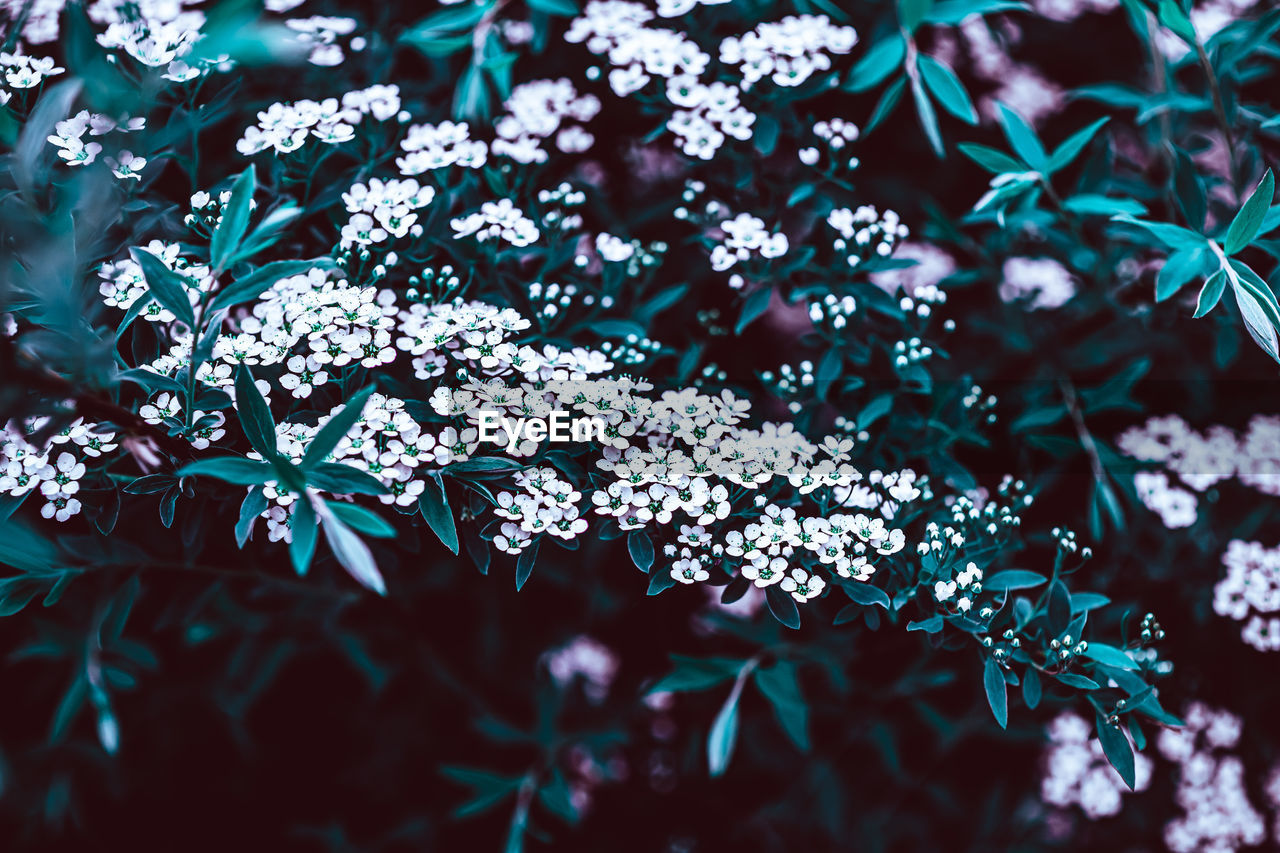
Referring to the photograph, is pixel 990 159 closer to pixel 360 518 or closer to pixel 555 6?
pixel 555 6

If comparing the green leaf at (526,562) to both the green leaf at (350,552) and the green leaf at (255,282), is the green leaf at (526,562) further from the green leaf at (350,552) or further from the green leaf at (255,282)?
the green leaf at (255,282)

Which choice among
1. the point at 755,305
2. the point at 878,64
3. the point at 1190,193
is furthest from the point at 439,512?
the point at 1190,193

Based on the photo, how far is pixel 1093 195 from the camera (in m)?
0.81

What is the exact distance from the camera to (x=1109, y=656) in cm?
60

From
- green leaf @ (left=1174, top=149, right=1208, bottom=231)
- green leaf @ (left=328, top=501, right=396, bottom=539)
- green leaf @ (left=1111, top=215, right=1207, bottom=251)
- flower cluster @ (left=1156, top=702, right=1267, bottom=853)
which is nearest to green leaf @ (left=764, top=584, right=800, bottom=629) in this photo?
green leaf @ (left=328, top=501, right=396, bottom=539)

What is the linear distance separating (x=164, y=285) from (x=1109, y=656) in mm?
670

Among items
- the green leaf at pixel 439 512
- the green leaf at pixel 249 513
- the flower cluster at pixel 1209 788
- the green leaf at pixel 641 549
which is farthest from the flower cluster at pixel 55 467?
the flower cluster at pixel 1209 788

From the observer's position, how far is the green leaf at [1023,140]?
2.45 ft

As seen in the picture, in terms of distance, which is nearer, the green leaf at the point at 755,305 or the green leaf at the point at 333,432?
the green leaf at the point at 333,432

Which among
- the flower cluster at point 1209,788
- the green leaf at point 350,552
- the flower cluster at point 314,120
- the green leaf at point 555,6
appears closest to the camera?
the green leaf at point 350,552

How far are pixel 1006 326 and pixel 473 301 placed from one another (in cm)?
59

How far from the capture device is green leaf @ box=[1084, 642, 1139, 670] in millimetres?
593

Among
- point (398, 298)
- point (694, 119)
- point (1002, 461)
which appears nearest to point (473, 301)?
point (398, 298)

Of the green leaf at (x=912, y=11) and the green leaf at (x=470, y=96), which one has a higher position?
the green leaf at (x=912, y=11)
